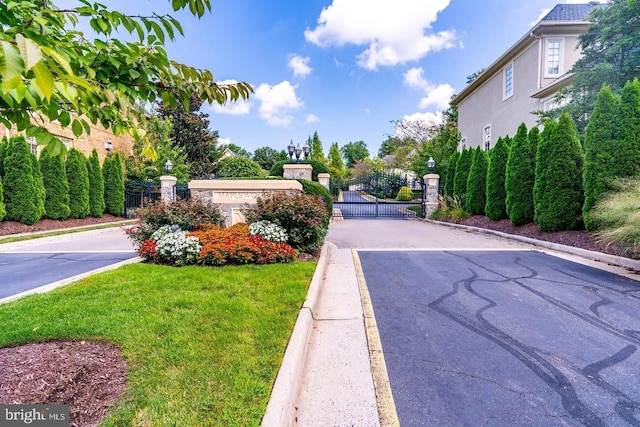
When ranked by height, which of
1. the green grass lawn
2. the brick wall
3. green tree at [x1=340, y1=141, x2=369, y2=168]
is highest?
green tree at [x1=340, y1=141, x2=369, y2=168]

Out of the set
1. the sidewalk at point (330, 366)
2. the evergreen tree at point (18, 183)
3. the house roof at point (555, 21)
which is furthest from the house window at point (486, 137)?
the evergreen tree at point (18, 183)

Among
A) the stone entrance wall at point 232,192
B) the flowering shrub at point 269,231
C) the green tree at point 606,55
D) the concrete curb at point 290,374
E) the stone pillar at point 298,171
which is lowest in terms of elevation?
the concrete curb at point 290,374

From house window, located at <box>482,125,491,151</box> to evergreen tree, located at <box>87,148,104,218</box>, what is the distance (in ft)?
66.9

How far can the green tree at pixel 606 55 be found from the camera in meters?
10.3

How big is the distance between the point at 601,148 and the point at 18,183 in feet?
55.4

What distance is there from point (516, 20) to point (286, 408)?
18.7m

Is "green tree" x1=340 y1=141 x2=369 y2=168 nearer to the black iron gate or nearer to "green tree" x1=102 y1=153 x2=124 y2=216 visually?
the black iron gate

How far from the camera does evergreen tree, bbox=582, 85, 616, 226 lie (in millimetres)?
6887

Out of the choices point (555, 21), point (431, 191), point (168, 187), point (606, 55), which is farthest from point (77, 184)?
point (555, 21)

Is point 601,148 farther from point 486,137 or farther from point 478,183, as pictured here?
point 486,137

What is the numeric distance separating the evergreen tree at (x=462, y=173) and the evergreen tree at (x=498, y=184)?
246cm

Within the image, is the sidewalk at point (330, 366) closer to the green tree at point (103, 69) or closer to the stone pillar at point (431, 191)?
the green tree at point (103, 69)

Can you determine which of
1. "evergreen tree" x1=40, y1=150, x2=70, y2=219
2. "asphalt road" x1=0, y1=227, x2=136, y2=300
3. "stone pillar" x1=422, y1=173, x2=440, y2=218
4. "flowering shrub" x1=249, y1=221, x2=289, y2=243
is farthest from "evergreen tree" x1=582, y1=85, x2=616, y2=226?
"evergreen tree" x1=40, y1=150, x2=70, y2=219

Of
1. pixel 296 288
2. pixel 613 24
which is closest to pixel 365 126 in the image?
pixel 613 24
